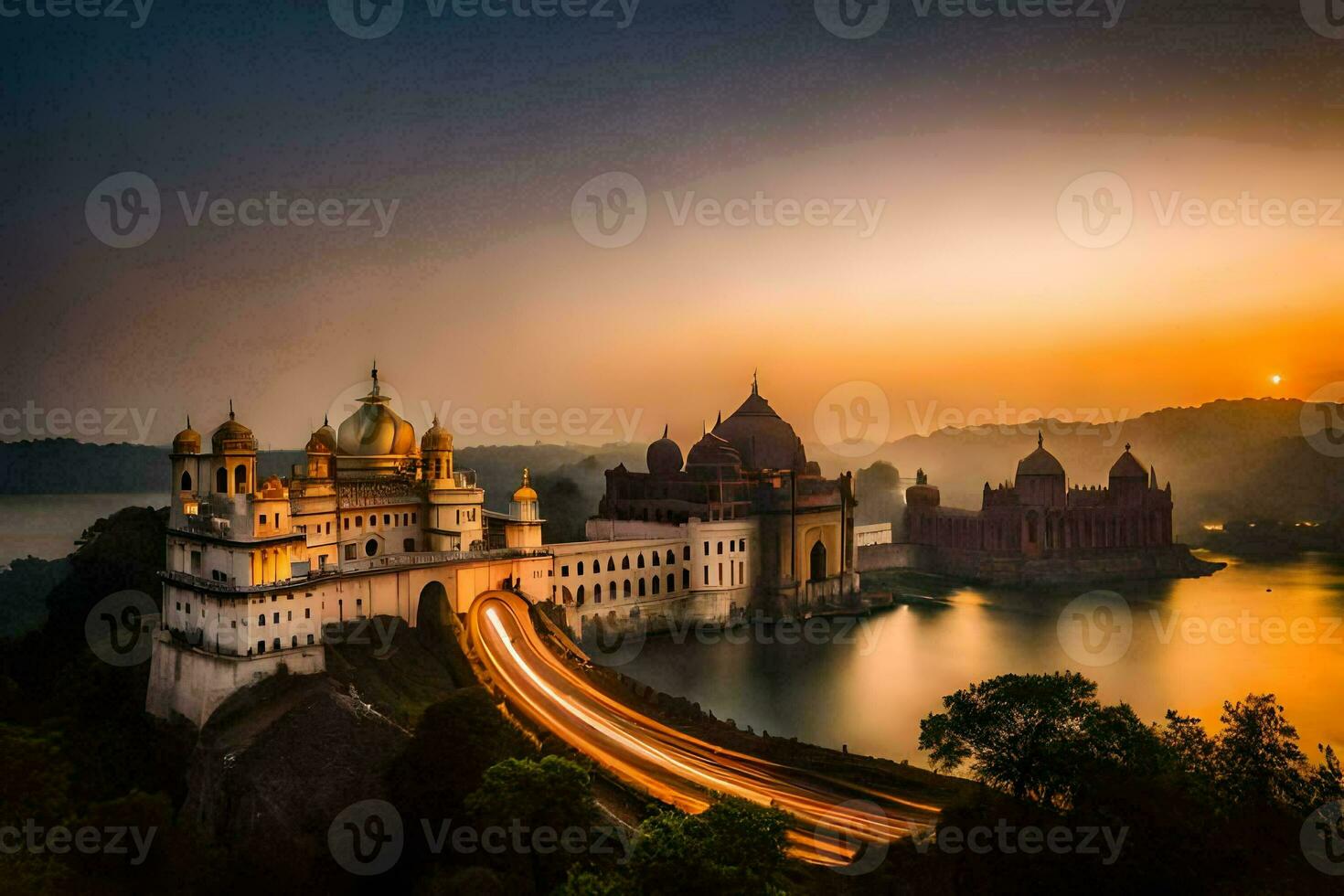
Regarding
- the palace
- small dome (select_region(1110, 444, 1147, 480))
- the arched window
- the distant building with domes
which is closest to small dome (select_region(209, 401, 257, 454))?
the palace

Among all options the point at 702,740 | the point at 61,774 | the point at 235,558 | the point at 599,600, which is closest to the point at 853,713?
the point at 702,740

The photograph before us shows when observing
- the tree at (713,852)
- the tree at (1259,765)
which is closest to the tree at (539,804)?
the tree at (713,852)

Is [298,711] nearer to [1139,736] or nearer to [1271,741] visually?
[1139,736]

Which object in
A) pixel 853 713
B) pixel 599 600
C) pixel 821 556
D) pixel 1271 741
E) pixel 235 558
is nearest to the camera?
pixel 1271 741
